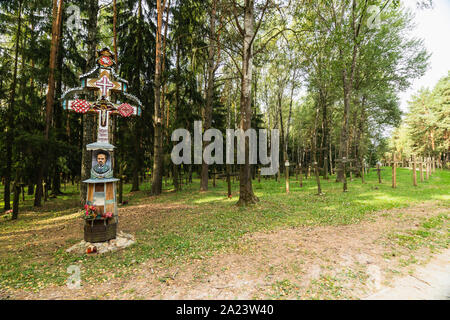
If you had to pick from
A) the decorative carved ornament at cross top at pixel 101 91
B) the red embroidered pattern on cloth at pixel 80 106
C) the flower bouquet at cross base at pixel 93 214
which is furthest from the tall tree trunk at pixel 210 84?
the flower bouquet at cross base at pixel 93 214

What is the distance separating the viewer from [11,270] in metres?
3.72

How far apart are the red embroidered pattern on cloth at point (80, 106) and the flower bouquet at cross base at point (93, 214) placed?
2.22 meters

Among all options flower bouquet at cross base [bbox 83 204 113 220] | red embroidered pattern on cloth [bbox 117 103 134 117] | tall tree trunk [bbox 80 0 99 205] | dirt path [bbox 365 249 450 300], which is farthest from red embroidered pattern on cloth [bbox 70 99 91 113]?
dirt path [bbox 365 249 450 300]

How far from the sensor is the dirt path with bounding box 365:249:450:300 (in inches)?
108

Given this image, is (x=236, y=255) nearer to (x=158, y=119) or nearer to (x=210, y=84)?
(x=158, y=119)

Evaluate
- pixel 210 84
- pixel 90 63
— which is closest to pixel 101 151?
pixel 90 63

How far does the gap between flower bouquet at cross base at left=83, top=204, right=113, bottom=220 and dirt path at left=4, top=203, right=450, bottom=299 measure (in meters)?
1.57

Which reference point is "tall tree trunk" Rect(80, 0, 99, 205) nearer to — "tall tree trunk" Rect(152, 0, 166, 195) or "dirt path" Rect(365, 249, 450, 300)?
"tall tree trunk" Rect(152, 0, 166, 195)

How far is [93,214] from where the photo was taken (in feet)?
14.8

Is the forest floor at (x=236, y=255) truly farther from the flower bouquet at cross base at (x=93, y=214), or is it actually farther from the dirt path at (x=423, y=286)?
the flower bouquet at cross base at (x=93, y=214)

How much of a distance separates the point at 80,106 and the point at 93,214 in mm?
2524
